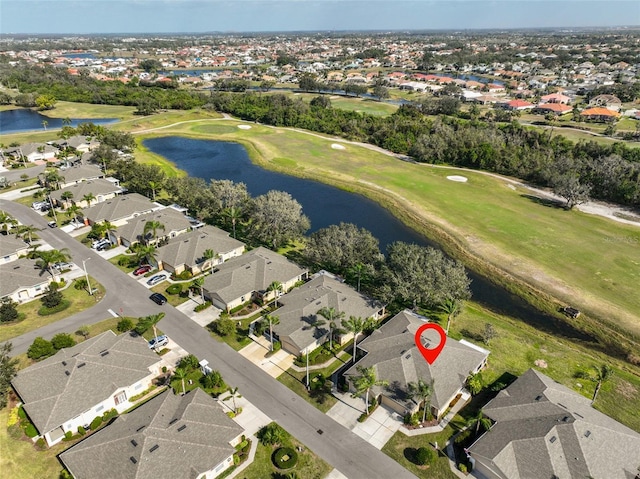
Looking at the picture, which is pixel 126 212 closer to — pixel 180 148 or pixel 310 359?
pixel 310 359

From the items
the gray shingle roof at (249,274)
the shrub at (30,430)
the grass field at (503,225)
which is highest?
the gray shingle roof at (249,274)

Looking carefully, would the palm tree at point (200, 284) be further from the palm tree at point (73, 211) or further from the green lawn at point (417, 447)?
the palm tree at point (73, 211)

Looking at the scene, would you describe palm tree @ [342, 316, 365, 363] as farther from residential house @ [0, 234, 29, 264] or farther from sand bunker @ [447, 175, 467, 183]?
sand bunker @ [447, 175, 467, 183]

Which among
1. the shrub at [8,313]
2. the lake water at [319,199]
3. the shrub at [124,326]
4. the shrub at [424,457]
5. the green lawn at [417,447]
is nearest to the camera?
the green lawn at [417,447]

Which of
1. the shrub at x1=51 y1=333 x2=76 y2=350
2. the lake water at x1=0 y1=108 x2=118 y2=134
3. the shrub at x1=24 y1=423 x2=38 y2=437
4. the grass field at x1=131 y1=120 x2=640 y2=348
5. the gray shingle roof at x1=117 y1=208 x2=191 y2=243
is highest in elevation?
the lake water at x1=0 y1=108 x2=118 y2=134

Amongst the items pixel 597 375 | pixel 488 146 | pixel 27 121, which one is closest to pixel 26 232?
pixel 597 375

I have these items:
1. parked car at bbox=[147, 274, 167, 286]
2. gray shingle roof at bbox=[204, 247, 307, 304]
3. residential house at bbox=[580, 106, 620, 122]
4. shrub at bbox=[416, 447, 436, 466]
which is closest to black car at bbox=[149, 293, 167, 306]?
parked car at bbox=[147, 274, 167, 286]

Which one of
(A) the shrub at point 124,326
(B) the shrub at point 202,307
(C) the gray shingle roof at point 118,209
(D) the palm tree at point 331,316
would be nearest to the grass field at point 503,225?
(D) the palm tree at point 331,316
